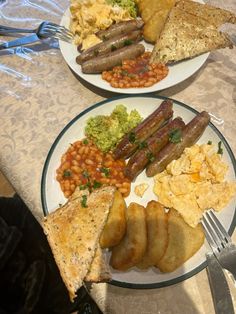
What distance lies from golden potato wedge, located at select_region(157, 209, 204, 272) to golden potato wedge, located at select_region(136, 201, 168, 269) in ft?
0.11

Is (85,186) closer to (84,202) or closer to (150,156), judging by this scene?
(84,202)

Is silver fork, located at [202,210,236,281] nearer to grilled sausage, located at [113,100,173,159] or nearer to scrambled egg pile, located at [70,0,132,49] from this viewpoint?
grilled sausage, located at [113,100,173,159]

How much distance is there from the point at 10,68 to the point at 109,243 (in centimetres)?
182

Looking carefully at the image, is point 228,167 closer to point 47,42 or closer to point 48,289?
point 48,289

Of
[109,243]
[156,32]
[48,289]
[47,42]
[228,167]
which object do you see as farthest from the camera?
[47,42]

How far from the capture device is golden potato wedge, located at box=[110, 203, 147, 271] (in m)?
1.83

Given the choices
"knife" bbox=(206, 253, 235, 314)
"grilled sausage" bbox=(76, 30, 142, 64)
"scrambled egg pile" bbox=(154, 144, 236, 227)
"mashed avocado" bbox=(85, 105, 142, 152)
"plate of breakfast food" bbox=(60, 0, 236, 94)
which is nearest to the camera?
"knife" bbox=(206, 253, 235, 314)

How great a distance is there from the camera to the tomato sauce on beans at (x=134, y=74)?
253 centimetres

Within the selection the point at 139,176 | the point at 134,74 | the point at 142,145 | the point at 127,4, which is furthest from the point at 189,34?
the point at 139,176

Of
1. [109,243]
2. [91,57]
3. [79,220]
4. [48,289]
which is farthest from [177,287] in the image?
[91,57]

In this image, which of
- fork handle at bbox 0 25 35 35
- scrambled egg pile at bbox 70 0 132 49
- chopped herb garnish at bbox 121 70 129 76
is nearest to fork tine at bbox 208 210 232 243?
chopped herb garnish at bbox 121 70 129 76

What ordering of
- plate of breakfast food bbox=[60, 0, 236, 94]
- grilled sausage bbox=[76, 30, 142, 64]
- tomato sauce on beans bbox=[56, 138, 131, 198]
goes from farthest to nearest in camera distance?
grilled sausage bbox=[76, 30, 142, 64] < plate of breakfast food bbox=[60, 0, 236, 94] < tomato sauce on beans bbox=[56, 138, 131, 198]

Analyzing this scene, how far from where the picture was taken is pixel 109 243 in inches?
74.6

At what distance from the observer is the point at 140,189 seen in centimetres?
220
